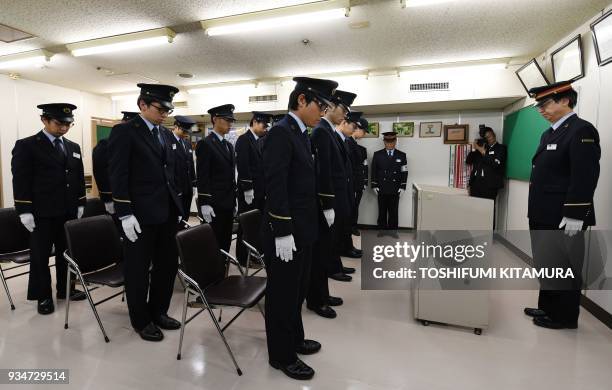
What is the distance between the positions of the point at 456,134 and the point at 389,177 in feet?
4.61

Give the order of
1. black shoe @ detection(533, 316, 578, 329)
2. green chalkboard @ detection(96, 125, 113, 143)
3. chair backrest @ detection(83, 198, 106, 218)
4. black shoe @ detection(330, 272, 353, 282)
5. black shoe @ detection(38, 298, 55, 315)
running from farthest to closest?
green chalkboard @ detection(96, 125, 113, 143) → black shoe @ detection(330, 272, 353, 282) → chair backrest @ detection(83, 198, 106, 218) → black shoe @ detection(38, 298, 55, 315) → black shoe @ detection(533, 316, 578, 329)

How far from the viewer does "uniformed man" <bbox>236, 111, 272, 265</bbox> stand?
3.93m

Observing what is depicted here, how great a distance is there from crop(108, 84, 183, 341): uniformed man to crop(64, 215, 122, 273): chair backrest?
40 centimetres

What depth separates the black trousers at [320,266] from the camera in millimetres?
2645

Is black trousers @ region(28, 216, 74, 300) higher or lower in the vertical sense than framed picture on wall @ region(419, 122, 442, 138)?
lower

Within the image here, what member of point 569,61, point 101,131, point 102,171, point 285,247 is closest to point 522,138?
→ point 569,61

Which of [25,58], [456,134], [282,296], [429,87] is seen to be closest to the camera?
[282,296]

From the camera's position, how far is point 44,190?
2.76m

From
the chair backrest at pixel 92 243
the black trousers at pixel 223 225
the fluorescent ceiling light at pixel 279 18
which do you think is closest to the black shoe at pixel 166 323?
the chair backrest at pixel 92 243

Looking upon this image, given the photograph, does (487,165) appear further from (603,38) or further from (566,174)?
(566,174)

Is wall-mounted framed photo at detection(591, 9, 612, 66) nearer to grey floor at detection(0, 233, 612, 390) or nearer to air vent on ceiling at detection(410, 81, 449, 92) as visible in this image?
air vent on ceiling at detection(410, 81, 449, 92)

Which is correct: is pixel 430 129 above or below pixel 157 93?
above

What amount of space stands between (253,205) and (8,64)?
4.49 metres

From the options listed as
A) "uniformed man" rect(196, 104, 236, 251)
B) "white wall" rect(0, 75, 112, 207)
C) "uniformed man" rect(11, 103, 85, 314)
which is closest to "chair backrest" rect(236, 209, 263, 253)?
"uniformed man" rect(196, 104, 236, 251)
